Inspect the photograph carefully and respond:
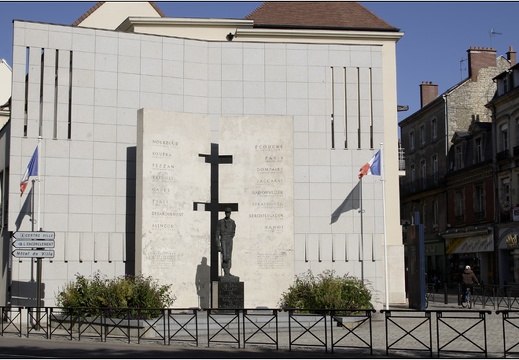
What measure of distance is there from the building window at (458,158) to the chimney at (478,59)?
5.10 meters

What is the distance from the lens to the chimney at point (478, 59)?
52750 mm

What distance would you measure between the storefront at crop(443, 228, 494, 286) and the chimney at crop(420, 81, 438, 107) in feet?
39.9

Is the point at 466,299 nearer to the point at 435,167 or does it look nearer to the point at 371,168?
the point at 371,168

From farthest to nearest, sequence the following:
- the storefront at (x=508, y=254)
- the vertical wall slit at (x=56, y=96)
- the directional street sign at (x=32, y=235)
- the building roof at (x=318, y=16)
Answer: the storefront at (x=508, y=254) < the building roof at (x=318, y=16) < the vertical wall slit at (x=56, y=96) < the directional street sign at (x=32, y=235)

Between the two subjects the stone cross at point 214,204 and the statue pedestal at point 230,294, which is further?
the stone cross at point 214,204

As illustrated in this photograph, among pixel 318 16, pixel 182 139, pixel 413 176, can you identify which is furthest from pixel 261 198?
pixel 413 176

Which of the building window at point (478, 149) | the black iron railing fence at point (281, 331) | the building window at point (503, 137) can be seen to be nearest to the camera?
the black iron railing fence at point (281, 331)

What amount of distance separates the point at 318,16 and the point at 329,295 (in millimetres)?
18983

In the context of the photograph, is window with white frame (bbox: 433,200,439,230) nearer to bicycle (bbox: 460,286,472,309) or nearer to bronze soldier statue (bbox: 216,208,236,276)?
bicycle (bbox: 460,286,472,309)

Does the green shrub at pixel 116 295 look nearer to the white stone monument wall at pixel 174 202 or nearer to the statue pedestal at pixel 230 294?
the statue pedestal at pixel 230 294

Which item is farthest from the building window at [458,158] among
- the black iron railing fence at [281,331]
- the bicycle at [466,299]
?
the black iron railing fence at [281,331]

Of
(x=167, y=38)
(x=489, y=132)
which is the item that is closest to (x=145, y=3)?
(x=167, y=38)

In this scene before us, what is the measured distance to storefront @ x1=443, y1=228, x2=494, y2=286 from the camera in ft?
152

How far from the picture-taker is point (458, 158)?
172 ft
